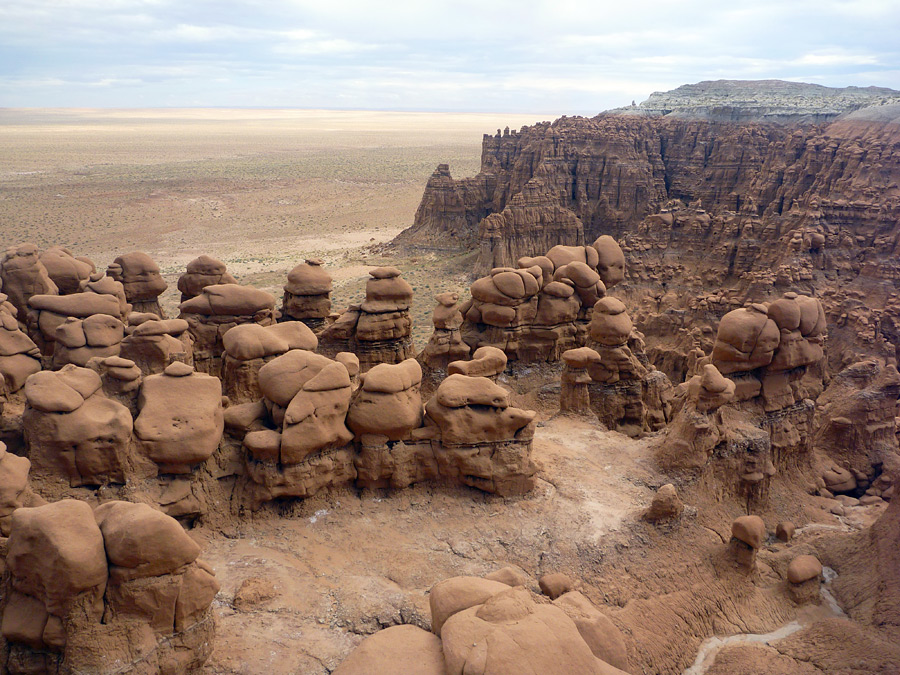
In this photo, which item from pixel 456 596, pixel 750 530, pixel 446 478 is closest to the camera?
pixel 456 596

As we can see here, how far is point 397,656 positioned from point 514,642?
152 cm

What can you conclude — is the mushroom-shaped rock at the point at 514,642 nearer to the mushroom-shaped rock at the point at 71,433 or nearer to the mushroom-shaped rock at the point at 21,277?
the mushroom-shaped rock at the point at 71,433

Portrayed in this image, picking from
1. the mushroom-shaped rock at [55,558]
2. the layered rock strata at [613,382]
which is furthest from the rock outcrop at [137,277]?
the mushroom-shaped rock at [55,558]

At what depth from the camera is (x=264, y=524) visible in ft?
43.8

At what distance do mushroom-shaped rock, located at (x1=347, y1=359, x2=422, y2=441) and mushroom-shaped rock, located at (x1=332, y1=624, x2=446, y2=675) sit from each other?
18.6 ft

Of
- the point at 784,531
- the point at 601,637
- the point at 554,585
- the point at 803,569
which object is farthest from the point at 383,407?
the point at 784,531

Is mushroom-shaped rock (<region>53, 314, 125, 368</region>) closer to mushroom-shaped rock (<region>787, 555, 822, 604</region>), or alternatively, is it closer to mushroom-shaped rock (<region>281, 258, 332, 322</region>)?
mushroom-shaped rock (<region>281, 258, 332, 322</region>)

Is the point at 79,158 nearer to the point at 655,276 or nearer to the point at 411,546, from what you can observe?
the point at 655,276

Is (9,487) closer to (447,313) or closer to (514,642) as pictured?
(514,642)

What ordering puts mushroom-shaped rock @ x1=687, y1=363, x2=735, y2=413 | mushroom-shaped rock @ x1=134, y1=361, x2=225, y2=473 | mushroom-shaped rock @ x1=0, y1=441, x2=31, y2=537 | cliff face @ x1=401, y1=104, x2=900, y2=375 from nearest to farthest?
mushroom-shaped rock @ x1=0, y1=441, x2=31, y2=537 → mushroom-shaped rock @ x1=134, y1=361, x2=225, y2=473 → mushroom-shaped rock @ x1=687, y1=363, x2=735, y2=413 → cliff face @ x1=401, y1=104, x2=900, y2=375

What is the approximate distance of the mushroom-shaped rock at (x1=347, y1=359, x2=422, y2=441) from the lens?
1418cm

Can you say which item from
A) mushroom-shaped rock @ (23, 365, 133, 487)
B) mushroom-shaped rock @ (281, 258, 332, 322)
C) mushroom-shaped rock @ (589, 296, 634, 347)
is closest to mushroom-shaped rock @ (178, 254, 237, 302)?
mushroom-shaped rock @ (281, 258, 332, 322)

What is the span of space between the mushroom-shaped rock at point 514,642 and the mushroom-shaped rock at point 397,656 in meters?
0.24

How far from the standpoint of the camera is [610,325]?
808 inches
